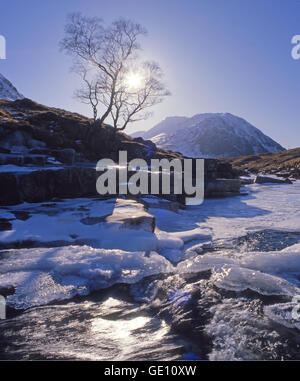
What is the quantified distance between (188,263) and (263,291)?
1.20 meters

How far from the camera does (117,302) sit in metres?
2.91

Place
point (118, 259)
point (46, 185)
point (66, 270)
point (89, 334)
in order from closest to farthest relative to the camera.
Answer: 1. point (89, 334)
2. point (66, 270)
3. point (118, 259)
4. point (46, 185)

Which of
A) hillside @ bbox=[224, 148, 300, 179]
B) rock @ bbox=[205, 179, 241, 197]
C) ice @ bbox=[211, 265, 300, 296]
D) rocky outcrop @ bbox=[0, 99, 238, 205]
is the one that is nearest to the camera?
ice @ bbox=[211, 265, 300, 296]

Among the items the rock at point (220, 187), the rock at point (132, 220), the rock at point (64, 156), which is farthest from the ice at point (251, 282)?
the rock at point (64, 156)

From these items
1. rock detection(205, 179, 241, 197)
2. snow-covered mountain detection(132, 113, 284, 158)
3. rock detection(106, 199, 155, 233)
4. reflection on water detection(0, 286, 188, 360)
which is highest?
snow-covered mountain detection(132, 113, 284, 158)

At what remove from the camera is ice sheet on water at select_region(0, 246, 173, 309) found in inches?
117

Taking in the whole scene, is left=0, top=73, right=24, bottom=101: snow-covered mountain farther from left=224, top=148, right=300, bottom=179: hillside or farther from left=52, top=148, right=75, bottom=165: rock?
left=52, top=148, right=75, bottom=165: rock

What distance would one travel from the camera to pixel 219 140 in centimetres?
15988

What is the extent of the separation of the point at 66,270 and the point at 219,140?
166m

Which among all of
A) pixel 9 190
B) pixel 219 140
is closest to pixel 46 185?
pixel 9 190

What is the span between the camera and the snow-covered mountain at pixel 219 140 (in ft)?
489

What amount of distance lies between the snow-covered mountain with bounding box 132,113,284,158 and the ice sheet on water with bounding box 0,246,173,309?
134370 mm

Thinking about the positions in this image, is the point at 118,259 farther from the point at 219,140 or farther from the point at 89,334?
the point at 219,140

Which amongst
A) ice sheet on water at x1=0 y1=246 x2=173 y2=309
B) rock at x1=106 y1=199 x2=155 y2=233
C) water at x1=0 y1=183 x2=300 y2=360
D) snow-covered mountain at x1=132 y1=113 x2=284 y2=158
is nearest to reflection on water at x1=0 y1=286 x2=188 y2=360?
water at x1=0 y1=183 x2=300 y2=360
